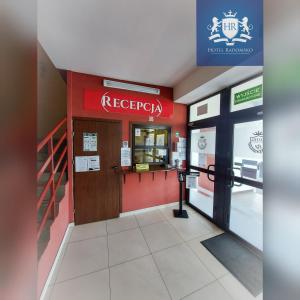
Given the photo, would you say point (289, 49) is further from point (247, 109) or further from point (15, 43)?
point (247, 109)

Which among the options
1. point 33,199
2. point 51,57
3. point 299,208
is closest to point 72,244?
point 33,199

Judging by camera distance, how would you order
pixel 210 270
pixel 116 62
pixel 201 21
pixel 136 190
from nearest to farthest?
pixel 201 21, pixel 210 270, pixel 116 62, pixel 136 190

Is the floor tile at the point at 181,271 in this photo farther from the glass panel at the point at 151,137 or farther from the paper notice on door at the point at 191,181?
the glass panel at the point at 151,137

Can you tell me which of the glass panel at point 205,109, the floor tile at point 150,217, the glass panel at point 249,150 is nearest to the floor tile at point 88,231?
the floor tile at point 150,217

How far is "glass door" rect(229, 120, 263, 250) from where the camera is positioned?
2.11 meters

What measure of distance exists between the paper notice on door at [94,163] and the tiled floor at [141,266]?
41.9 inches

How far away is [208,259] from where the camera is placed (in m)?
1.96

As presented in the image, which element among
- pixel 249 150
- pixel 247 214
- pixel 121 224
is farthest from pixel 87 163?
pixel 247 214

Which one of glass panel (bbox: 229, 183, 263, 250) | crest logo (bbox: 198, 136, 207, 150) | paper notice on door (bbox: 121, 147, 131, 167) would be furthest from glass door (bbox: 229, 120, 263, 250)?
paper notice on door (bbox: 121, 147, 131, 167)

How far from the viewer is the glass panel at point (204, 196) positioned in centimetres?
299

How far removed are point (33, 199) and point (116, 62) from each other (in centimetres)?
227

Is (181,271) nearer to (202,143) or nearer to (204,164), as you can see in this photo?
(204,164)

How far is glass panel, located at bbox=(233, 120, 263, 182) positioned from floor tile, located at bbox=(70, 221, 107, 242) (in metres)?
2.51

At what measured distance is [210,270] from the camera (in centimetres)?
179
